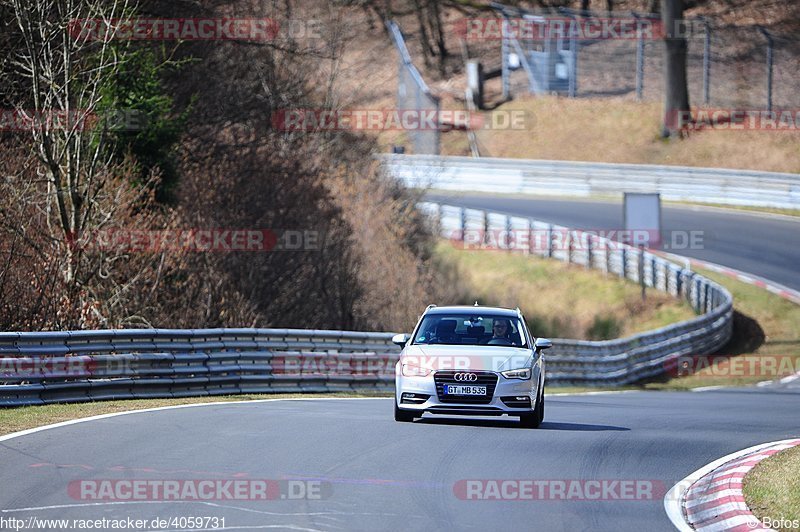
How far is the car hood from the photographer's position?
52.5 feet

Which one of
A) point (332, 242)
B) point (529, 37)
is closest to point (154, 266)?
point (332, 242)

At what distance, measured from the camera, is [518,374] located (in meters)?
16.1

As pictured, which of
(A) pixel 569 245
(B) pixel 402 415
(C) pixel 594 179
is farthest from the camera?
(C) pixel 594 179

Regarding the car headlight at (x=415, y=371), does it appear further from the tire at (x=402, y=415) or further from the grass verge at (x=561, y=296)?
the grass verge at (x=561, y=296)

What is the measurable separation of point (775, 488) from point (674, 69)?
1843 inches

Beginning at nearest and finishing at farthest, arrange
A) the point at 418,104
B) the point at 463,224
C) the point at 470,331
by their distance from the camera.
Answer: the point at 470,331 → the point at 463,224 → the point at 418,104

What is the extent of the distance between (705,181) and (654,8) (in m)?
22.5

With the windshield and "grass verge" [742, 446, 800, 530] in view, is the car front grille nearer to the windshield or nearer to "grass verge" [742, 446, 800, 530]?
the windshield

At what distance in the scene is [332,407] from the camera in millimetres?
18312

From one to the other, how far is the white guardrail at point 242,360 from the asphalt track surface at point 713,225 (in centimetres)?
615

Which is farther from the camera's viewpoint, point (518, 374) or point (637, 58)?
point (637, 58)

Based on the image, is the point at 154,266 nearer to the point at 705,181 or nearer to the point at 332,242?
the point at 332,242

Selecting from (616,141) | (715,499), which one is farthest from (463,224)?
(715,499)

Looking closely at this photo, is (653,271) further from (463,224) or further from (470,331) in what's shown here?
(470,331)
